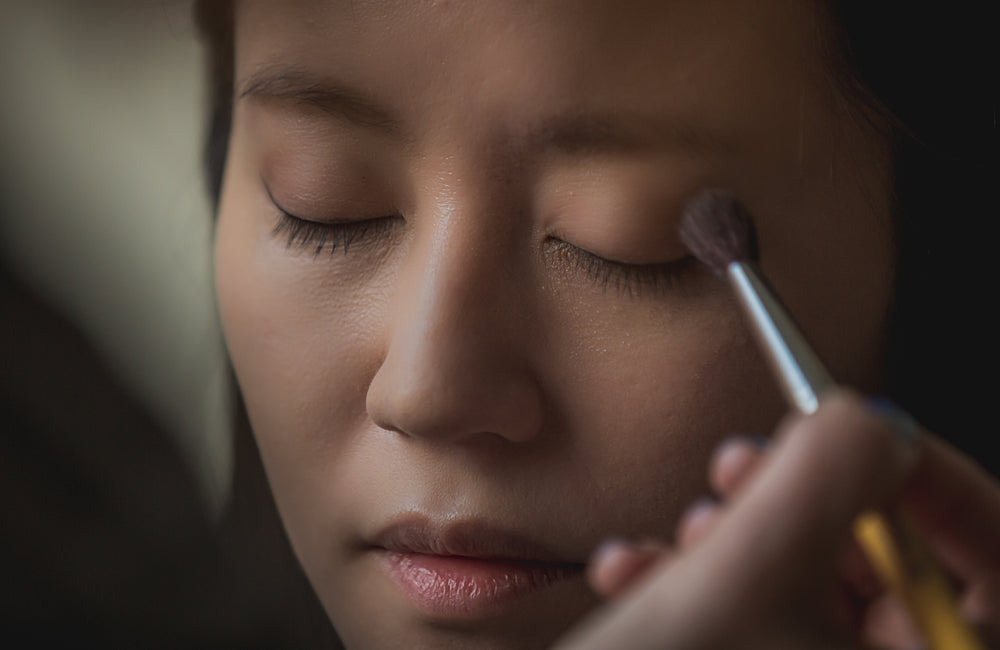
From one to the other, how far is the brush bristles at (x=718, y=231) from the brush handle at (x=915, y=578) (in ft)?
0.46

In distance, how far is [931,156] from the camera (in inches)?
20.7

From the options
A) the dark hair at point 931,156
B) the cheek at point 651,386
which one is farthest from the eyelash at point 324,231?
the dark hair at point 931,156

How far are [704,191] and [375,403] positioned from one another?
0.55ft

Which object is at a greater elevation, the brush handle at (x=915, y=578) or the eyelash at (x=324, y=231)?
the eyelash at (x=324, y=231)

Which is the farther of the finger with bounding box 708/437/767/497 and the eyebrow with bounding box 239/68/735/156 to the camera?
the eyebrow with bounding box 239/68/735/156

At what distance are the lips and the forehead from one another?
0.18 meters

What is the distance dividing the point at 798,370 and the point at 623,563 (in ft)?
0.31

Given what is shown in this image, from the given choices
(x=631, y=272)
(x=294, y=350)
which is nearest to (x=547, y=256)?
(x=631, y=272)

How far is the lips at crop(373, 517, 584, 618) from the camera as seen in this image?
493mm

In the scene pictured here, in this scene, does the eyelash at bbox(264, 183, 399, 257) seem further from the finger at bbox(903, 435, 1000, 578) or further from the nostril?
the finger at bbox(903, 435, 1000, 578)

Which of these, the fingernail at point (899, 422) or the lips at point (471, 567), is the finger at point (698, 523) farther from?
the lips at point (471, 567)

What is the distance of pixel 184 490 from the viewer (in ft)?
3.53

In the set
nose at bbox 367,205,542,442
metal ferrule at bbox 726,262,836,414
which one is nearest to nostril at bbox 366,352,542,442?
nose at bbox 367,205,542,442

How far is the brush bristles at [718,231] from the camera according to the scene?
0.44 m
